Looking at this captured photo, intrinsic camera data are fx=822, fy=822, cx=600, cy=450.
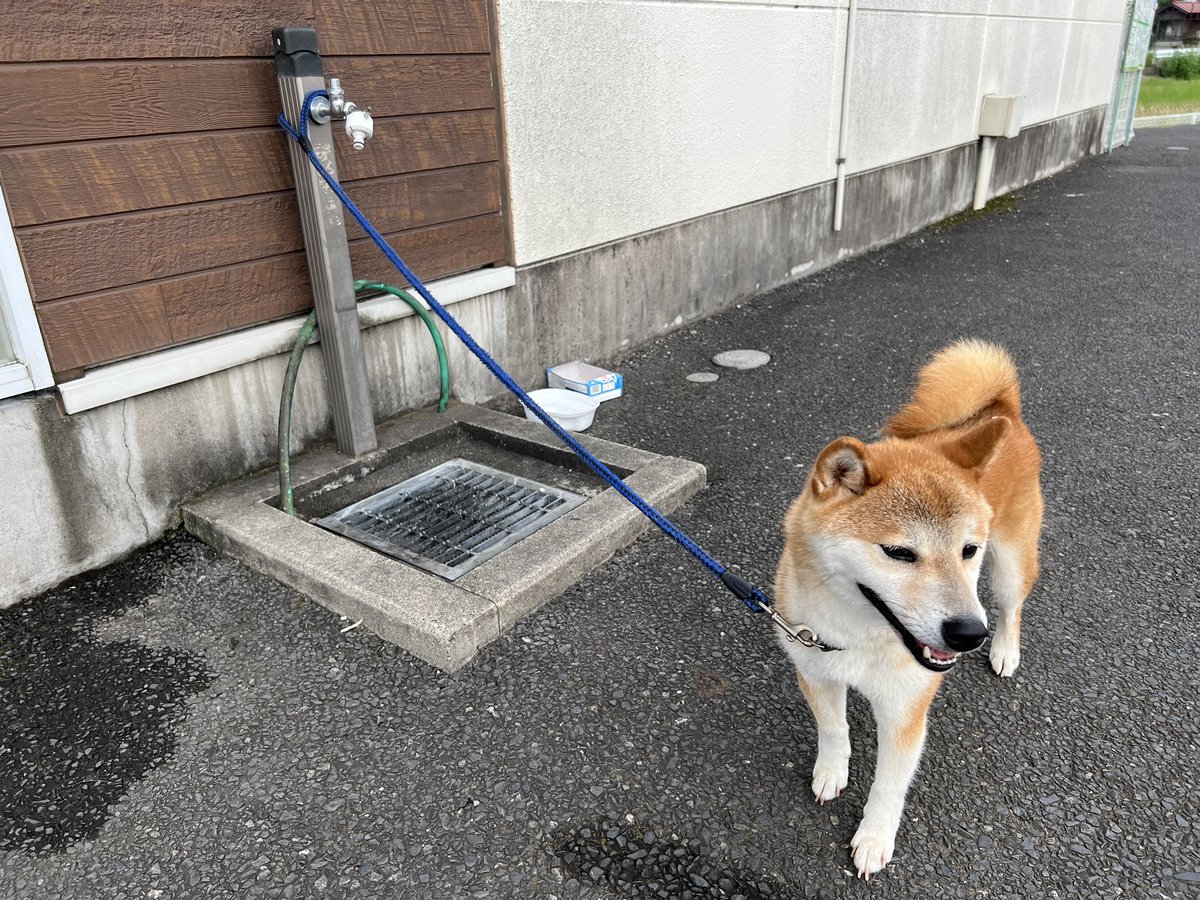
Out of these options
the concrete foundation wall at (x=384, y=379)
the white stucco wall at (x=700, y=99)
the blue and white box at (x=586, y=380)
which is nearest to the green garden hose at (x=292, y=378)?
the concrete foundation wall at (x=384, y=379)

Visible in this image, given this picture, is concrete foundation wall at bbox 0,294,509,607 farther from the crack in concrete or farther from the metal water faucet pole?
the metal water faucet pole

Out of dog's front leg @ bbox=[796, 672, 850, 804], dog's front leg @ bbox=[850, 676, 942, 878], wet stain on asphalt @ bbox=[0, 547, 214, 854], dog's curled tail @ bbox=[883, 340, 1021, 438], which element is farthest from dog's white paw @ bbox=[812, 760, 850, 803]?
wet stain on asphalt @ bbox=[0, 547, 214, 854]

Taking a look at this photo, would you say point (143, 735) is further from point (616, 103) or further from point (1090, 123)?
point (1090, 123)

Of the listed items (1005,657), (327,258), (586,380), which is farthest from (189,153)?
(1005,657)

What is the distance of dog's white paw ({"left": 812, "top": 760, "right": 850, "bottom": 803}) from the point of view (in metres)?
2.43

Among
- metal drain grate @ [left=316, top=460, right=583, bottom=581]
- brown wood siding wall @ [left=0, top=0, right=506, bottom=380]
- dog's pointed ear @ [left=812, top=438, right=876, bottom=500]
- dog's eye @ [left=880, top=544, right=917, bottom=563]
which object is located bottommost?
metal drain grate @ [left=316, top=460, right=583, bottom=581]

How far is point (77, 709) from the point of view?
2799mm

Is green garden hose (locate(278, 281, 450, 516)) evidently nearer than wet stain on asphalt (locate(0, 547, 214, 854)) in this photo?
No

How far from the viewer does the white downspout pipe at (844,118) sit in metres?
7.62

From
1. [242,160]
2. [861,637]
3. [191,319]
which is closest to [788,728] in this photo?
[861,637]

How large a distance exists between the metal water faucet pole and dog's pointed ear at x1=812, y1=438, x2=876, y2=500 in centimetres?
260

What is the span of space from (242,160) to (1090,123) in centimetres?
1688

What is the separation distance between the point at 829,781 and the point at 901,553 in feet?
2.90

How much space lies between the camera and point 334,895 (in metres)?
2.17
